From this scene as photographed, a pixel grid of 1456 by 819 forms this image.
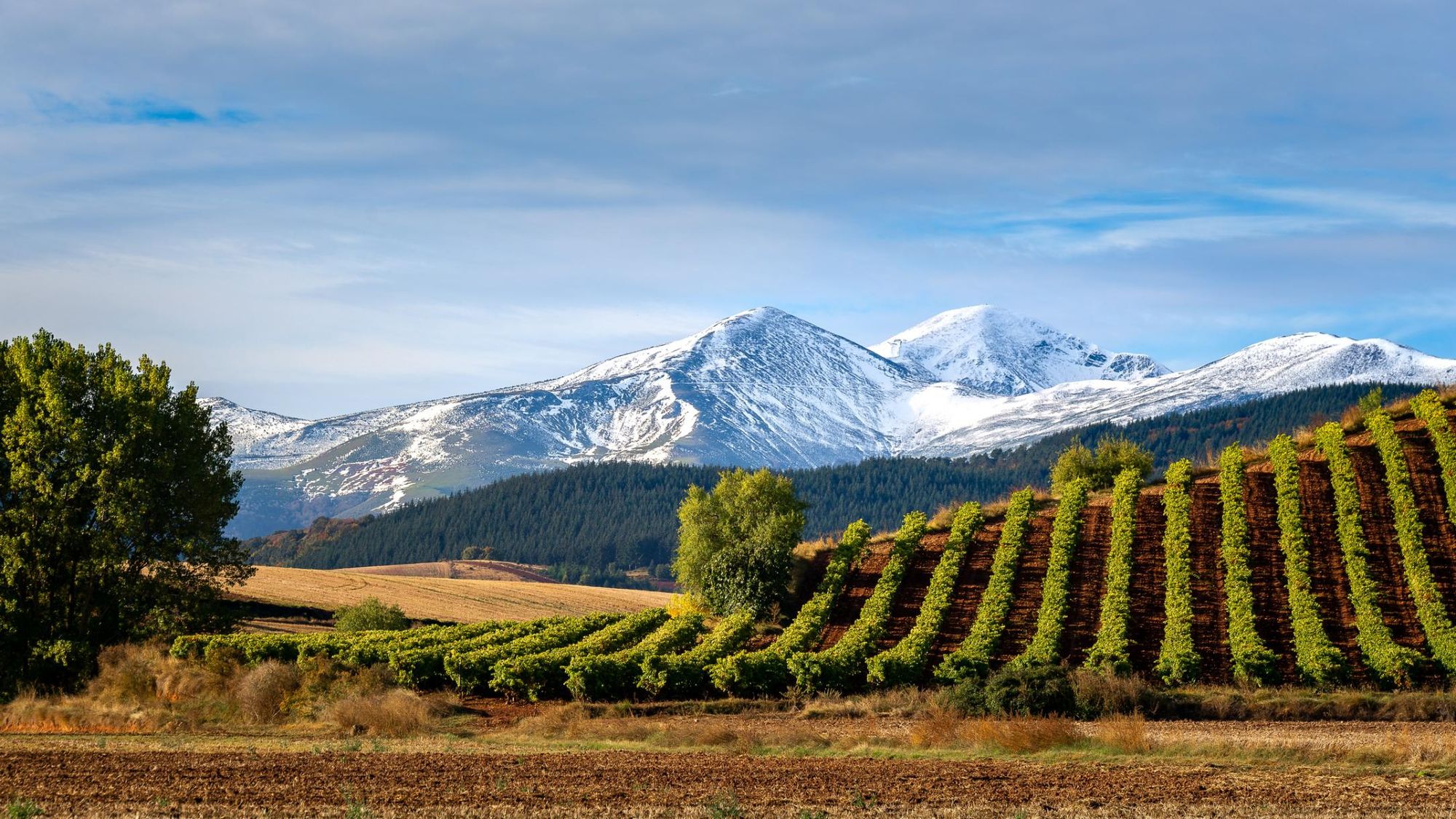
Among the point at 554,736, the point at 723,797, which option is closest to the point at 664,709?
the point at 554,736

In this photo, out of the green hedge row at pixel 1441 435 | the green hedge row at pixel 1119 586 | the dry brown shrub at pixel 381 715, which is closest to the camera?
the dry brown shrub at pixel 381 715

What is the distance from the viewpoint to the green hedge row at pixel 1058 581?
42.3m

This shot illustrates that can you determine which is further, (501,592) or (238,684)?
(501,592)

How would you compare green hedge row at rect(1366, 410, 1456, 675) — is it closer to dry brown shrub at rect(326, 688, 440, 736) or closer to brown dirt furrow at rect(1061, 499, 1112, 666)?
brown dirt furrow at rect(1061, 499, 1112, 666)

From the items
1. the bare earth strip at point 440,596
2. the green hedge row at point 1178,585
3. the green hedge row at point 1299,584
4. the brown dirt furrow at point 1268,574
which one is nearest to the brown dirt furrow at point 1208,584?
the green hedge row at point 1178,585

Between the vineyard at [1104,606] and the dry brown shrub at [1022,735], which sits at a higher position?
the vineyard at [1104,606]

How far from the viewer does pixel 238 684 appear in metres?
39.8

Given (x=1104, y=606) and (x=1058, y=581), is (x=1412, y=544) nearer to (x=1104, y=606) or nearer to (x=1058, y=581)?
(x=1104, y=606)

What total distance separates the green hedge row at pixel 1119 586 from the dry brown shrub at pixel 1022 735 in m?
8.55

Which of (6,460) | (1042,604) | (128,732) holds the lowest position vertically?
(128,732)

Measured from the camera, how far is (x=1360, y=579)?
4641 cm

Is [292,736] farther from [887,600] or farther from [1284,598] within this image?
[1284,598]

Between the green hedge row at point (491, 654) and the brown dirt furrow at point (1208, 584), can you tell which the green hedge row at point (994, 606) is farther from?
the green hedge row at point (491, 654)

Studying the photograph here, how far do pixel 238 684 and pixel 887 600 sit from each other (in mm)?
25047
